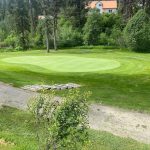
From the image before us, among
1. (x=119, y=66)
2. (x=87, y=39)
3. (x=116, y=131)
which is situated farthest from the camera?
(x=87, y=39)

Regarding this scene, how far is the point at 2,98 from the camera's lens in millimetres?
28109

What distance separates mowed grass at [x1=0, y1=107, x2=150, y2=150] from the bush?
153 ft

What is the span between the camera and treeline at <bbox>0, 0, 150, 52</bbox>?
81500 millimetres

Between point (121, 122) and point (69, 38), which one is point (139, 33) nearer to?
point (69, 38)

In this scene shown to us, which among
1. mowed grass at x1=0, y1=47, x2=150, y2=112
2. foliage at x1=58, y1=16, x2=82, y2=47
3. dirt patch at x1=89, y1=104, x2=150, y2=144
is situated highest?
foliage at x1=58, y1=16, x2=82, y2=47

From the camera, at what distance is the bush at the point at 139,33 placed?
217ft

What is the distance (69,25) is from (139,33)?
102 feet

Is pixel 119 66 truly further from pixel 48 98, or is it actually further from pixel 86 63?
pixel 48 98

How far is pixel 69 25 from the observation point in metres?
94.8

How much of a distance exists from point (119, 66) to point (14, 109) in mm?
22616

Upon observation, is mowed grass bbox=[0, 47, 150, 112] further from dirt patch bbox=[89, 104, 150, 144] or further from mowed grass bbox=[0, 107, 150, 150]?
mowed grass bbox=[0, 107, 150, 150]

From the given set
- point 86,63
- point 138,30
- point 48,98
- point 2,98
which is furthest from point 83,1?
point 48,98

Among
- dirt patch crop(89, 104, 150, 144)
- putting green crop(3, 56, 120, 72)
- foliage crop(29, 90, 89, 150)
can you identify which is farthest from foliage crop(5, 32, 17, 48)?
foliage crop(29, 90, 89, 150)

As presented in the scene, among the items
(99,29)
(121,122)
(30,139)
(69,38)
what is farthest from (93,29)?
(30,139)
